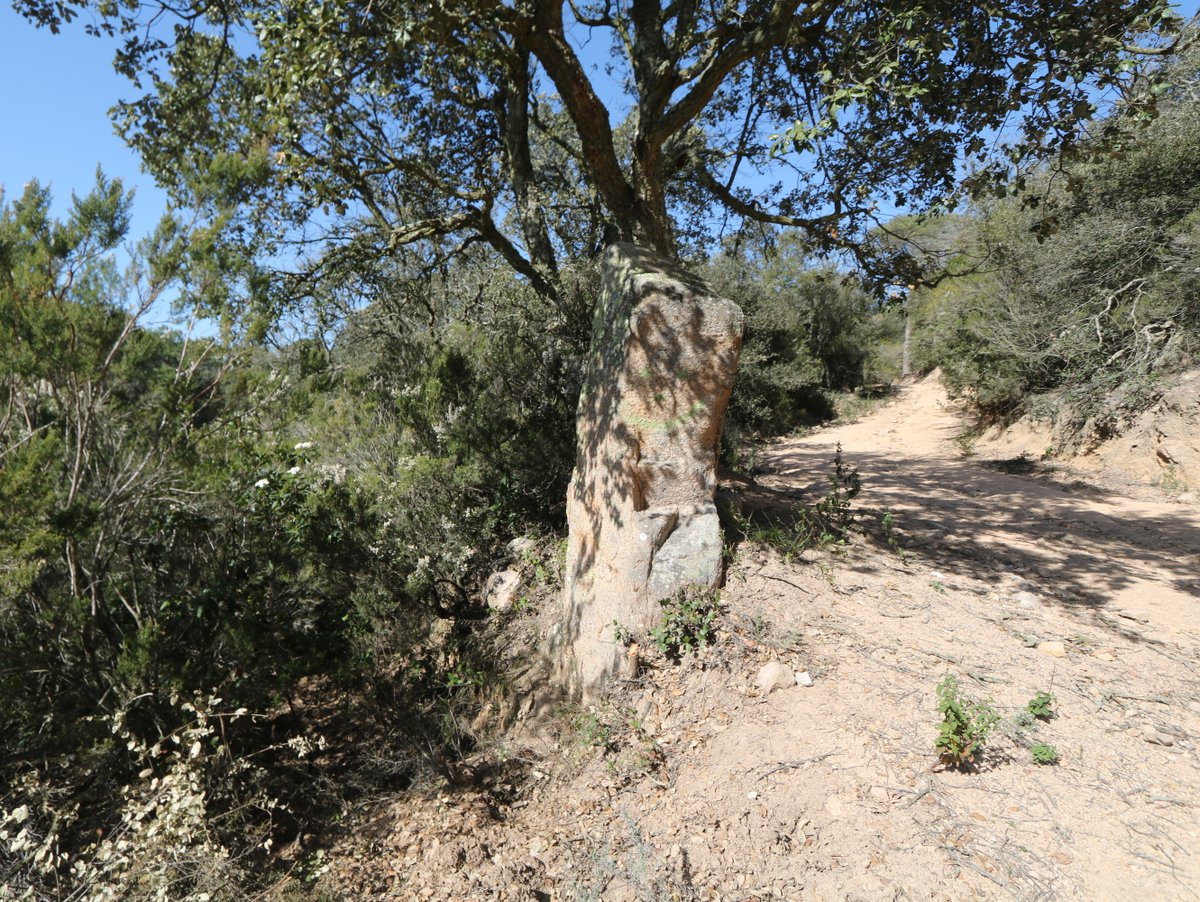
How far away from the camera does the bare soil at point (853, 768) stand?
2477 mm

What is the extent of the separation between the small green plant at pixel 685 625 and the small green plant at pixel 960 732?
1272 mm

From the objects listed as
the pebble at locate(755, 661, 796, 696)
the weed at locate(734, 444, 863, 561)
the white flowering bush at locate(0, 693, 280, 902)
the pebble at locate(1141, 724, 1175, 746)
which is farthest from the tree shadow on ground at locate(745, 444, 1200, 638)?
the white flowering bush at locate(0, 693, 280, 902)

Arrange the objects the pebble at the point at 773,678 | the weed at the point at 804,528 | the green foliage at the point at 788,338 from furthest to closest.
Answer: the green foliage at the point at 788,338 → the weed at the point at 804,528 → the pebble at the point at 773,678

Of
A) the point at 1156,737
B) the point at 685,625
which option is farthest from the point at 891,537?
the point at 685,625

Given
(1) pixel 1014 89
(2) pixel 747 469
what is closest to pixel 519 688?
(2) pixel 747 469

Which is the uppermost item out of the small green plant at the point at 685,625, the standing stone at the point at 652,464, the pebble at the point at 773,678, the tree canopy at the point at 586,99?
the tree canopy at the point at 586,99

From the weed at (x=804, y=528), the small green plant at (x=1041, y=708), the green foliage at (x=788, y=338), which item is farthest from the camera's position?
the green foliage at (x=788, y=338)

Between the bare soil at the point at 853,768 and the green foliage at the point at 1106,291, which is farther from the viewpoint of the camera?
the green foliage at the point at 1106,291

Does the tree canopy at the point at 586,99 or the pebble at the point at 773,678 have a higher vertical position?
the tree canopy at the point at 586,99

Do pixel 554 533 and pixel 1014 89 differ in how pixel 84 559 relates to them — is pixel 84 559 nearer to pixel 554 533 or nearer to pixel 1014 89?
pixel 554 533

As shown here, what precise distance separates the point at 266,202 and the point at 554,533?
4.19 metres

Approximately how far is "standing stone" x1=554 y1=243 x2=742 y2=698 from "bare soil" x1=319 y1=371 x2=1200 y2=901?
0.36m

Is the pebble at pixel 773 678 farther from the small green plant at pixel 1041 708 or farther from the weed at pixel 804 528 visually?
the small green plant at pixel 1041 708

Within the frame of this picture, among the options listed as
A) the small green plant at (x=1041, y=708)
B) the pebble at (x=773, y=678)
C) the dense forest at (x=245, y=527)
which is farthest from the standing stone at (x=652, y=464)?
the small green plant at (x=1041, y=708)
